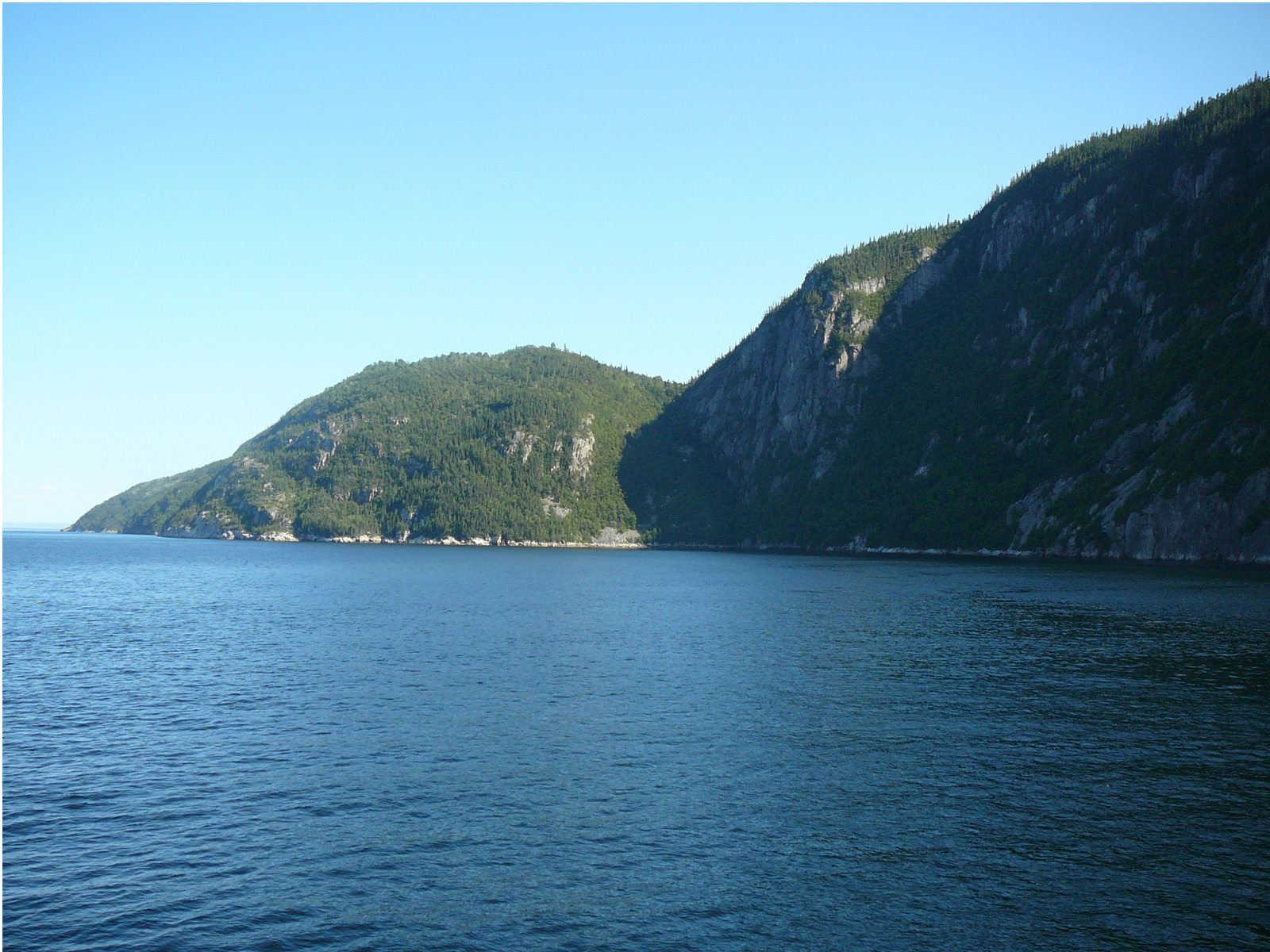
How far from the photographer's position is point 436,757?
126ft

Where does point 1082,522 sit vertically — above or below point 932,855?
above

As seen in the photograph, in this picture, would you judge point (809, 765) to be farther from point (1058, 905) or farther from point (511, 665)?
point (511, 665)

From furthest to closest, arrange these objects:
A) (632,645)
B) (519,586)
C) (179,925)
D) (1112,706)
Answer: (519,586) → (632,645) → (1112,706) → (179,925)

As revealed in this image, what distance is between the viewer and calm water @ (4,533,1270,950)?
78.5ft

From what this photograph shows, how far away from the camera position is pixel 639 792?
34.1m

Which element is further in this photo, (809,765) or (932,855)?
(809,765)

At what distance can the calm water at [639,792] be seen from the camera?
78.5 feet

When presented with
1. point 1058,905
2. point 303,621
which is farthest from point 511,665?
point 1058,905

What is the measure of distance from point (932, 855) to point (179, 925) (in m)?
22.8

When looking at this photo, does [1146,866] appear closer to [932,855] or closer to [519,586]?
[932,855]

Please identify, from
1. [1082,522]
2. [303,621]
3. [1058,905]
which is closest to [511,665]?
[303,621]

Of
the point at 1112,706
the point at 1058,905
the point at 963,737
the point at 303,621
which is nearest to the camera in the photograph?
the point at 1058,905

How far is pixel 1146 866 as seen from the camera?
27.1 m

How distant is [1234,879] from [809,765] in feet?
52.0
